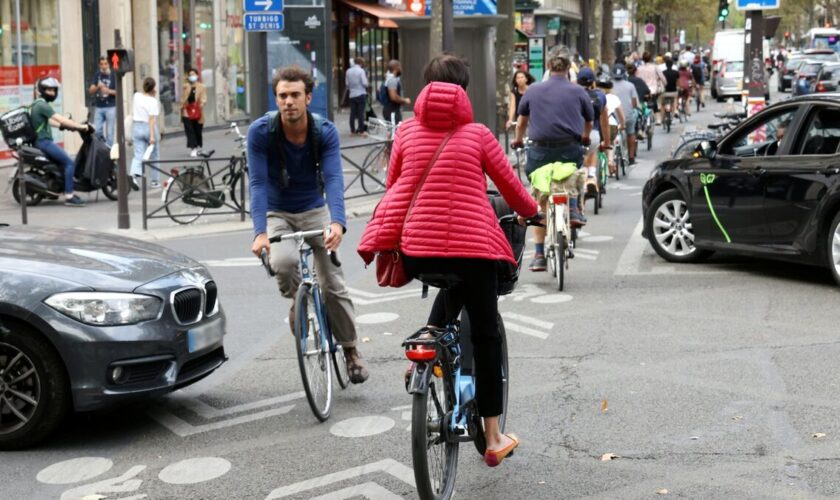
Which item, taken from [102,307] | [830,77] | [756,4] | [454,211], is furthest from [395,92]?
[454,211]

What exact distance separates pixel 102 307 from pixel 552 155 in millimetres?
5648

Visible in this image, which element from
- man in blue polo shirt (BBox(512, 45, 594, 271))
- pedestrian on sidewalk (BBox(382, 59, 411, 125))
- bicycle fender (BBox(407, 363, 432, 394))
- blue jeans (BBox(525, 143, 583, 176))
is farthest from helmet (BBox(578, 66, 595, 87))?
pedestrian on sidewalk (BBox(382, 59, 411, 125))

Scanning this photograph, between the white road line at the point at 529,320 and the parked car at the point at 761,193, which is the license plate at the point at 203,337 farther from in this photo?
the parked car at the point at 761,193

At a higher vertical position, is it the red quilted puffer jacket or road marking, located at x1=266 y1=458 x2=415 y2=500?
the red quilted puffer jacket

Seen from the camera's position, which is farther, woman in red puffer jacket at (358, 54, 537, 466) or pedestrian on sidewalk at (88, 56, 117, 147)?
pedestrian on sidewalk at (88, 56, 117, 147)

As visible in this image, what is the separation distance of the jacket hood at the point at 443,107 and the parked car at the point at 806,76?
41.8 meters

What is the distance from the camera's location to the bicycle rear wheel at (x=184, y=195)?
54.7ft

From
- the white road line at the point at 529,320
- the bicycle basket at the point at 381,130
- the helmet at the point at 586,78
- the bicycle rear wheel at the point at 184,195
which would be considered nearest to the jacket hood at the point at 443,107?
the white road line at the point at 529,320

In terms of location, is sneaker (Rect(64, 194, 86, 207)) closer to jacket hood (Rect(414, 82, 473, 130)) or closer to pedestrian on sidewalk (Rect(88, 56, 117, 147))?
pedestrian on sidewalk (Rect(88, 56, 117, 147))

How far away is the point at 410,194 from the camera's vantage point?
211 inches

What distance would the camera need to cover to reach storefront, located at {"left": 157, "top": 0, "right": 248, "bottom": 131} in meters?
32.0

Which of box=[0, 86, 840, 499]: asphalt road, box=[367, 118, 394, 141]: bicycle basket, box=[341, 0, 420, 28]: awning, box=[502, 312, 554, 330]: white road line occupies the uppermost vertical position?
box=[341, 0, 420, 28]: awning

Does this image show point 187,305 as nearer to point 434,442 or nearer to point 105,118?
point 434,442

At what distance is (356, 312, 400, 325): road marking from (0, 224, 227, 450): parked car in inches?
122
